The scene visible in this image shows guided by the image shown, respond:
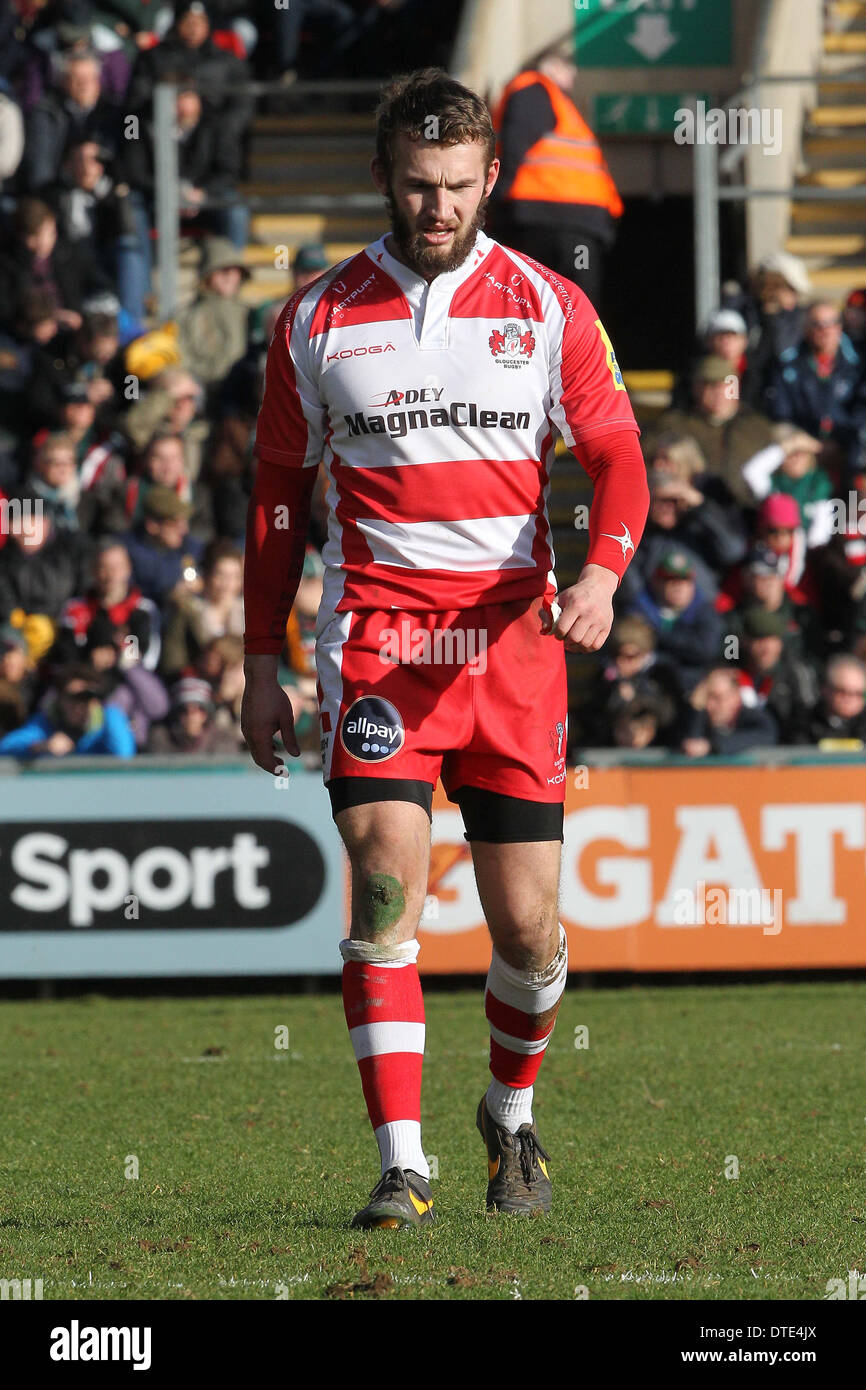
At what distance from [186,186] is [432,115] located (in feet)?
37.4

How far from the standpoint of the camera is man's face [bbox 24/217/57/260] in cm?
1460

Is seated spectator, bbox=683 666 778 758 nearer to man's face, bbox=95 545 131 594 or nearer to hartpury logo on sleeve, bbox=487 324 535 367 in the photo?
man's face, bbox=95 545 131 594

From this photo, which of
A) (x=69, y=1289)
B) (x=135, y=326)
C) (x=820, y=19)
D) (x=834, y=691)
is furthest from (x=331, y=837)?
(x=820, y=19)

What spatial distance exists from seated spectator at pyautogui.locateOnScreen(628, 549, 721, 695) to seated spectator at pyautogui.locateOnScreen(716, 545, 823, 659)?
151mm

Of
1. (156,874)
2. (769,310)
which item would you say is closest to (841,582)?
(769,310)

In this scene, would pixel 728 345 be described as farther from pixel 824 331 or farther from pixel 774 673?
pixel 774 673

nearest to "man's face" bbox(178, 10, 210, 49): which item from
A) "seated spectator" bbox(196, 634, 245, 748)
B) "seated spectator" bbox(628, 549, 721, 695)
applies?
"seated spectator" bbox(196, 634, 245, 748)

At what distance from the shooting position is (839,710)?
1120 cm

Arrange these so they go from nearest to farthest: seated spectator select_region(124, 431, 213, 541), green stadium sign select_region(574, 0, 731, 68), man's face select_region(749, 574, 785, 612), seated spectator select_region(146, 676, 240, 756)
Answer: seated spectator select_region(146, 676, 240, 756) < man's face select_region(749, 574, 785, 612) < seated spectator select_region(124, 431, 213, 541) < green stadium sign select_region(574, 0, 731, 68)

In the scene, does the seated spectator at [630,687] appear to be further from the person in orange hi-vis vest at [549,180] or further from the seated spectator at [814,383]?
the person in orange hi-vis vest at [549,180]

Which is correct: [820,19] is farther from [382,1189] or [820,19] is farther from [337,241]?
[382,1189]

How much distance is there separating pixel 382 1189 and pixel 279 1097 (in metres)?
2.73

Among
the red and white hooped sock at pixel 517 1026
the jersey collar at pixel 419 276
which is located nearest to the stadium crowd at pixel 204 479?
the red and white hooped sock at pixel 517 1026

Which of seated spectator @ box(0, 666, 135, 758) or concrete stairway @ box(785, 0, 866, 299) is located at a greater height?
concrete stairway @ box(785, 0, 866, 299)
